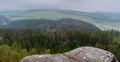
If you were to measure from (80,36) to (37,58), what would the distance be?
157m

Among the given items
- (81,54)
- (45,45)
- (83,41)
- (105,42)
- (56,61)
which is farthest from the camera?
(105,42)

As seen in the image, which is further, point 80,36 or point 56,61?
point 80,36

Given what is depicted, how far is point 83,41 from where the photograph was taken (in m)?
169

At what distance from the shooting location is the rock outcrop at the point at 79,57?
59.1 ft

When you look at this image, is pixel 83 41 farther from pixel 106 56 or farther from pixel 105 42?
pixel 106 56

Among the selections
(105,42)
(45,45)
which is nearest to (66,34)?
(105,42)

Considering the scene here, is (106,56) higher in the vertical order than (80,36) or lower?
higher

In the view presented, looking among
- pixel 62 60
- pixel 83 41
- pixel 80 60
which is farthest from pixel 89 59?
pixel 83 41

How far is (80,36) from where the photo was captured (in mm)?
173875

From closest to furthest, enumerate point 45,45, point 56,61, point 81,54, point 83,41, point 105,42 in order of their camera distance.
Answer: point 56,61, point 81,54, point 45,45, point 83,41, point 105,42

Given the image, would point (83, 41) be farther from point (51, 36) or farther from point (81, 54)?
point (81, 54)

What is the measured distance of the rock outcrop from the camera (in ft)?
59.1

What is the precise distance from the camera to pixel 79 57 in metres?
18.7

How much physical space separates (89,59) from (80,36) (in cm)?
15596
